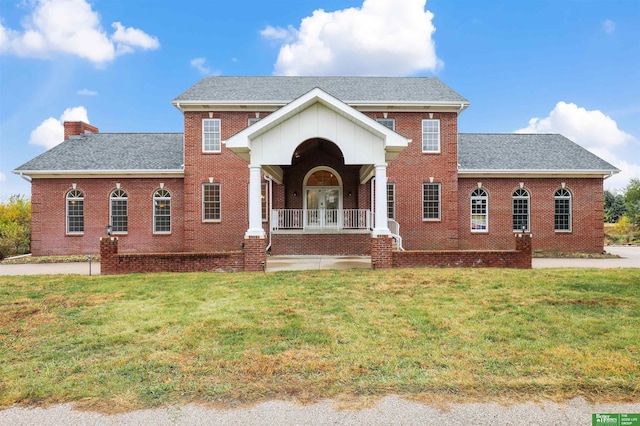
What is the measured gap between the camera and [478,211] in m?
19.8

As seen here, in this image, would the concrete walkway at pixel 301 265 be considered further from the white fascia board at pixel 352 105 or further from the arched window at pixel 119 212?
the white fascia board at pixel 352 105

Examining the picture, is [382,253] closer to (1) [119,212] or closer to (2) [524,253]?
(2) [524,253]

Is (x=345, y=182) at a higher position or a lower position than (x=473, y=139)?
lower

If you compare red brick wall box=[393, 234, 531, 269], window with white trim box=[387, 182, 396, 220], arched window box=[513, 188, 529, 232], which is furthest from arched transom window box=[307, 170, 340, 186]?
arched window box=[513, 188, 529, 232]

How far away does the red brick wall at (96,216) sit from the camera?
19188mm

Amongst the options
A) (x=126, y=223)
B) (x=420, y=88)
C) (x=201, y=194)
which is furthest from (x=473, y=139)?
(x=126, y=223)

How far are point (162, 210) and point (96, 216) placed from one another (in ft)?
10.8

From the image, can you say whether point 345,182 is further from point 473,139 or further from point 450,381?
point 450,381

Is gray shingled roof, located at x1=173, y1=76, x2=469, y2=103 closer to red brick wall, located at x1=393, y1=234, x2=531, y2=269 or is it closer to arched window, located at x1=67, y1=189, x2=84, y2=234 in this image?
arched window, located at x1=67, y1=189, x2=84, y2=234

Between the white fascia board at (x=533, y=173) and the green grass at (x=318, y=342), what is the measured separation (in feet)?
34.8

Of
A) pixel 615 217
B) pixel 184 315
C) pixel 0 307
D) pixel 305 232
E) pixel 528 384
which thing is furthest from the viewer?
pixel 615 217

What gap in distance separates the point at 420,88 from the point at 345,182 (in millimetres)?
6861

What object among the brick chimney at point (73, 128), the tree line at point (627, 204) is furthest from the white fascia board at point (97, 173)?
the tree line at point (627, 204)

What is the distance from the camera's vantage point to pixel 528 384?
3.98 metres
